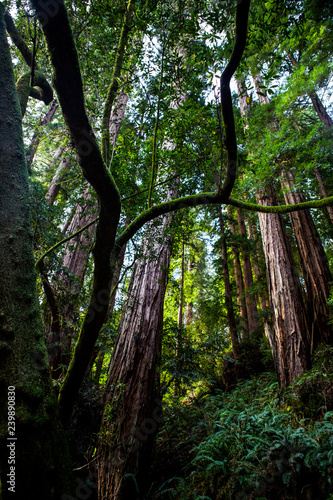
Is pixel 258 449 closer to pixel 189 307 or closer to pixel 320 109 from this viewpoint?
pixel 320 109

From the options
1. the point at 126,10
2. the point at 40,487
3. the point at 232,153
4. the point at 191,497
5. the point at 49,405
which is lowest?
the point at 191,497

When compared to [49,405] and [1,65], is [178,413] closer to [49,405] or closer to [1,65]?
[49,405]

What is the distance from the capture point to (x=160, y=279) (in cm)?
442

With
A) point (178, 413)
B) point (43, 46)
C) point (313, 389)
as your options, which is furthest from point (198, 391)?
point (43, 46)

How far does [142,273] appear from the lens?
450cm

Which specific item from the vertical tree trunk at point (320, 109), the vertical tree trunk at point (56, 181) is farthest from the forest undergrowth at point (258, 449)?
the vertical tree trunk at point (320, 109)

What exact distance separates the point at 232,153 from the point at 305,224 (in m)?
5.65

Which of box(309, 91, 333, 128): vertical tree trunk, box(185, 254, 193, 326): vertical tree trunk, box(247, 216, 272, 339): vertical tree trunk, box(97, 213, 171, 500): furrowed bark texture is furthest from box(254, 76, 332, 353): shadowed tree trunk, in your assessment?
box(185, 254, 193, 326): vertical tree trunk

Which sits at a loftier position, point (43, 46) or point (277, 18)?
point (43, 46)

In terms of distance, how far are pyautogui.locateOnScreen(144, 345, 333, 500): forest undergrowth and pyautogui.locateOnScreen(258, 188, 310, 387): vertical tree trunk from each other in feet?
1.06

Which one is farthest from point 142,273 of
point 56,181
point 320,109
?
point 320,109

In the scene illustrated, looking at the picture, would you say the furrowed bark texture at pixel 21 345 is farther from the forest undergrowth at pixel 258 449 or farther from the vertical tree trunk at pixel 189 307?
the vertical tree trunk at pixel 189 307

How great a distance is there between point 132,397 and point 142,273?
2118 mm

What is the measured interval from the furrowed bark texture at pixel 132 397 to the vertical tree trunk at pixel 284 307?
9.61 feet
